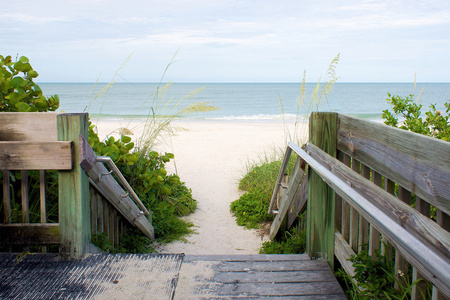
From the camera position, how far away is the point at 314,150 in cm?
273

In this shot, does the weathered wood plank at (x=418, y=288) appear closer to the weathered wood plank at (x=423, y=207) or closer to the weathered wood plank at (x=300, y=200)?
the weathered wood plank at (x=423, y=207)

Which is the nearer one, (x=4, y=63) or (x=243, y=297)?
(x=243, y=297)

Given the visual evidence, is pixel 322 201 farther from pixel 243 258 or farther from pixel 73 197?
pixel 73 197

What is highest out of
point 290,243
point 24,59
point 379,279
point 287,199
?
point 24,59

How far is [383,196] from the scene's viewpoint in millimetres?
1668

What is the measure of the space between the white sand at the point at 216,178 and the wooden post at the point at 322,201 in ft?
6.11

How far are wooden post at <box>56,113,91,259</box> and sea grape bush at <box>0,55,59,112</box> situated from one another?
36.1 inches

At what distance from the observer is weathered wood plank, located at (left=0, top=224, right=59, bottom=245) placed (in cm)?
256

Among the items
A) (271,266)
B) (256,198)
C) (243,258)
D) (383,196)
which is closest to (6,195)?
(243,258)

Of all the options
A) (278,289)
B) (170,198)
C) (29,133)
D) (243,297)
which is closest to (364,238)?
(278,289)

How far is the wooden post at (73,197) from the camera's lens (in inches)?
97.5

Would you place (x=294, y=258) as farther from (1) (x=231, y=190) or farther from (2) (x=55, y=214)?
(1) (x=231, y=190)

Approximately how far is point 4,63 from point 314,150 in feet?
9.46

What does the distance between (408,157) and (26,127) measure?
2.35 meters
